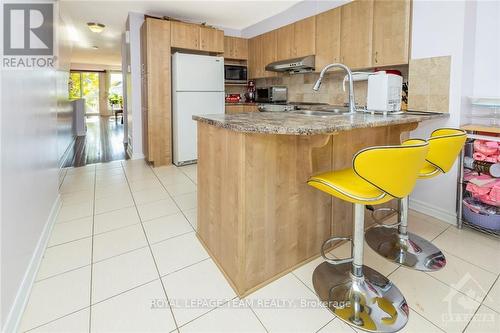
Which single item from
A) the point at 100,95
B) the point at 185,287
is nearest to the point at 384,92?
the point at 185,287

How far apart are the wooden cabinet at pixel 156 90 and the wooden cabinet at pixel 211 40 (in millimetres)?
550

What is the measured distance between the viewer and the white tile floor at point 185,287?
1.30 metres

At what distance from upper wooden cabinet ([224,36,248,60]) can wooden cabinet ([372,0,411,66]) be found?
274 cm

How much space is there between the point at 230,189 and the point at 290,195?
345mm

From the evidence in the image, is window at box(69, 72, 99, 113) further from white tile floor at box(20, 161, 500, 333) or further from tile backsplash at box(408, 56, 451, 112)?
tile backsplash at box(408, 56, 451, 112)

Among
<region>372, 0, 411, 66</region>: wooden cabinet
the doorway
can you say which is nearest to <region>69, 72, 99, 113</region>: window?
the doorway

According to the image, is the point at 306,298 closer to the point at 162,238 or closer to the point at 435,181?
the point at 162,238

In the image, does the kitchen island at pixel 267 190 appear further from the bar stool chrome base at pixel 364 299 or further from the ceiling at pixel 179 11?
the ceiling at pixel 179 11

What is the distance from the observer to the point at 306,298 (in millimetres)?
1467

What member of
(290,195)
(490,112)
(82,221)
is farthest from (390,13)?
(82,221)

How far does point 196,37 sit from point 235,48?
973mm

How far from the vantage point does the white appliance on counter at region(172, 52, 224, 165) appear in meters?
4.14

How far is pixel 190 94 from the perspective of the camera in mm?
4246

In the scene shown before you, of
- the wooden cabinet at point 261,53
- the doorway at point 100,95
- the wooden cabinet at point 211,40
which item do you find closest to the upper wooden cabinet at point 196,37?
the wooden cabinet at point 211,40
